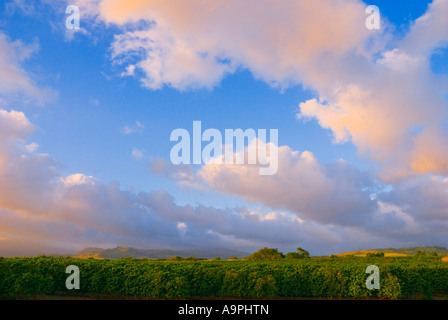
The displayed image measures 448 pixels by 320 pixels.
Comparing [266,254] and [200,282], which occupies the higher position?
[200,282]

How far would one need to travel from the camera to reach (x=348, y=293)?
28.6 m

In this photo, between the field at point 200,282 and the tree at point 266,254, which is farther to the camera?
the tree at point 266,254

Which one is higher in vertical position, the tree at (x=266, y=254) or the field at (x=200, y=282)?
the field at (x=200, y=282)

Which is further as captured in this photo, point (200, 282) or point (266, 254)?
point (266, 254)

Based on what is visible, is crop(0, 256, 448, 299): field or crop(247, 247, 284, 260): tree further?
crop(247, 247, 284, 260): tree

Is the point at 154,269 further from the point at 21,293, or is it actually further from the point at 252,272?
the point at 21,293

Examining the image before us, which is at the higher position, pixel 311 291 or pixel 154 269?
pixel 154 269

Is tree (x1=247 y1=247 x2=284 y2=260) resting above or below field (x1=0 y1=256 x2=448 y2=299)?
below
